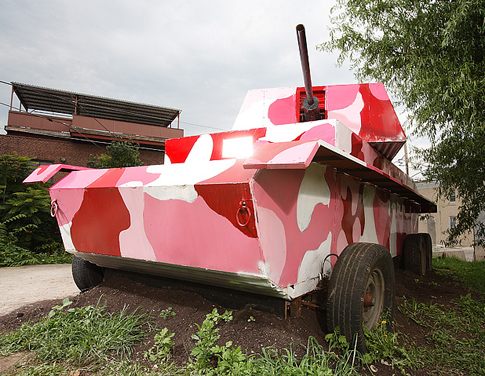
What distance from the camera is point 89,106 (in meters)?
16.8

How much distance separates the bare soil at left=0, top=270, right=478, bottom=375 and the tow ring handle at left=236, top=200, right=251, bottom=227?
0.89 m

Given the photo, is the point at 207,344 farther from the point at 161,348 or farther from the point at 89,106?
the point at 89,106

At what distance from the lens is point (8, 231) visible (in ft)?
29.7

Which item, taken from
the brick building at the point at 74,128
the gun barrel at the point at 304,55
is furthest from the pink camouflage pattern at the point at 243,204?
the brick building at the point at 74,128

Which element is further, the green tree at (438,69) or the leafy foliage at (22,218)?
the leafy foliage at (22,218)

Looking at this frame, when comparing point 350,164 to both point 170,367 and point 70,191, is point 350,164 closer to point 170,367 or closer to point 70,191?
point 170,367

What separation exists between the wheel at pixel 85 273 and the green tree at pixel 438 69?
543cm

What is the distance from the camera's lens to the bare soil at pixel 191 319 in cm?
256

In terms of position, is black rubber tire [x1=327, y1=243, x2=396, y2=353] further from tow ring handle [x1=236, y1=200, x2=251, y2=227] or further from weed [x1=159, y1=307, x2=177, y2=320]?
weed [x1=159, y1=307, x2=177, y2=320]

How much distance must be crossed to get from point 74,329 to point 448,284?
220 inches

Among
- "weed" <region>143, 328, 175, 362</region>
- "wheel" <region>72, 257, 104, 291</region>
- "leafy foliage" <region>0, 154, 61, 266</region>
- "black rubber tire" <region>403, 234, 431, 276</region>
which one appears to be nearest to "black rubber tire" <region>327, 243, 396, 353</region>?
"weed" <region>143, 328, 175, 362</region>

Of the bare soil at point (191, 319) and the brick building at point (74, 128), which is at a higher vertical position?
the brick building at point (74, 128)

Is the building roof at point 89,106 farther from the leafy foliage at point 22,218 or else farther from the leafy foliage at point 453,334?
the leafy foliage at point 453,334

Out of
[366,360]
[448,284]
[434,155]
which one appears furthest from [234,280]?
[434,155]
